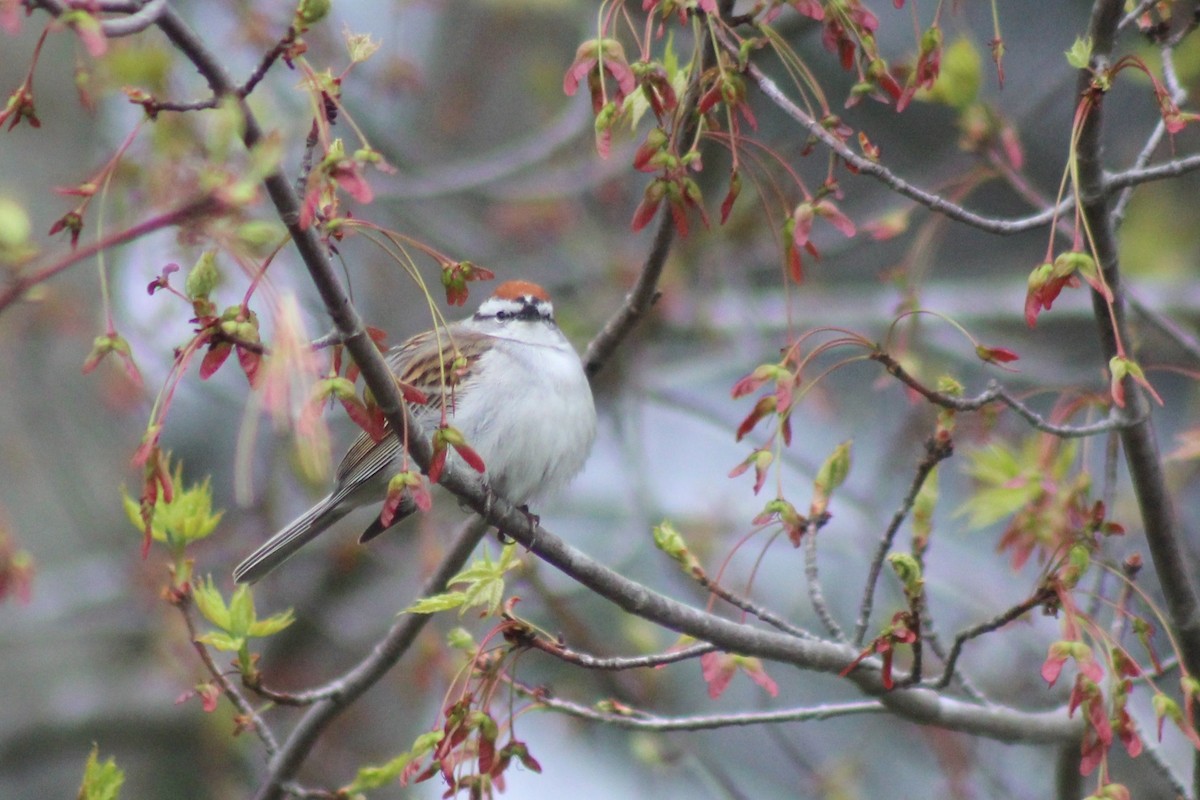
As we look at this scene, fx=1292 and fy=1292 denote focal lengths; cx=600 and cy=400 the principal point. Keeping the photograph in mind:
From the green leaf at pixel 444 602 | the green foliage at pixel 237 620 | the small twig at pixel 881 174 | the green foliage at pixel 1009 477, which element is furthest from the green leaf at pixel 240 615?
the green foliage at pixel 1009 477

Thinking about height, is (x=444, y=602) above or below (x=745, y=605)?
below

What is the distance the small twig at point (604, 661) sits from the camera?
8.08 ft

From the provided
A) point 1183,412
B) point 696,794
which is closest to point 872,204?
point 1183,412

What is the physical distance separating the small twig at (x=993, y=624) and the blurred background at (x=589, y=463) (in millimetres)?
2260

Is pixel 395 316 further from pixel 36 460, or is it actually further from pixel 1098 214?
pixel 1098 214

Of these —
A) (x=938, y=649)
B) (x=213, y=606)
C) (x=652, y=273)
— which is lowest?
(x=213, y=606)

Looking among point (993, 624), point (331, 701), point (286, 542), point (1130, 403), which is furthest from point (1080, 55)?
point (286, 542)

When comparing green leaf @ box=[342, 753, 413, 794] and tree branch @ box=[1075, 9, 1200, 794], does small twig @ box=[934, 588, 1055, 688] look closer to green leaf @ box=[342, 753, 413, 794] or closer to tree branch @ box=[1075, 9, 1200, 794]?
tree branch @ box=[1075, 9, 1200, 794]

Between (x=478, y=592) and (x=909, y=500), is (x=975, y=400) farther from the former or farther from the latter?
(x=478, y=592)

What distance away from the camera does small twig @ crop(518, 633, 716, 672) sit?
246 centimetres

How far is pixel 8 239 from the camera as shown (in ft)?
5.63

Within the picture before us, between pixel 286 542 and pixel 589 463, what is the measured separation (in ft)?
10.3

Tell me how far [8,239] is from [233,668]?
1.30m

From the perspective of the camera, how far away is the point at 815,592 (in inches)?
113
